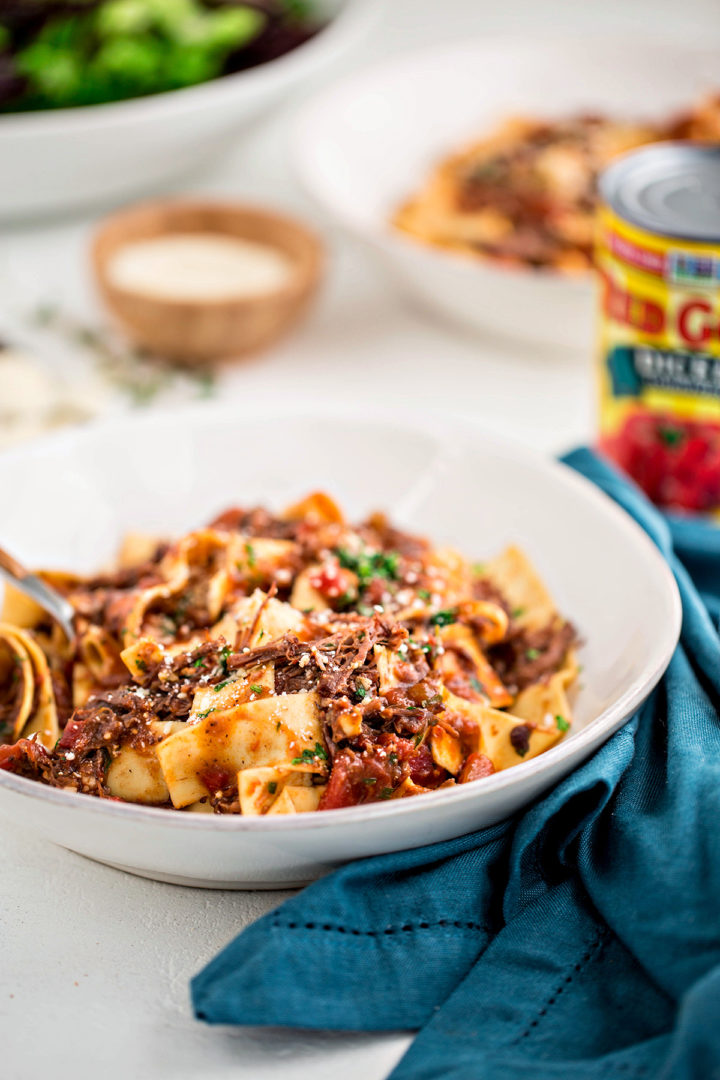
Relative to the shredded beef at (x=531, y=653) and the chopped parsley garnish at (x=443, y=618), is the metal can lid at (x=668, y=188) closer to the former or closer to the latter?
the shredded beef at (x=531, y=653)

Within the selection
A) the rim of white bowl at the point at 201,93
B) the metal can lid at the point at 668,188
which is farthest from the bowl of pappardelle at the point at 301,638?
the rim of white bowl at the point at 201,93

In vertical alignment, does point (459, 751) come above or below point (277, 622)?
below

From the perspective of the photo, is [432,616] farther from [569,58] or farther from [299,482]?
[569,58]

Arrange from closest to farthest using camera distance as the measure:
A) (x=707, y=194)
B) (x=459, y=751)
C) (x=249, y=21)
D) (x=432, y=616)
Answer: (x=459, y=751)
(x=432, y=616)
(x=707, y=194)
(x=249, y=21)

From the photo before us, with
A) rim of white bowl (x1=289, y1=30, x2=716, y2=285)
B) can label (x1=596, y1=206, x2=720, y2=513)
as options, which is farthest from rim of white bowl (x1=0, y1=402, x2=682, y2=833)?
rim of white bowl (x1=289, y1=30, x2=716, y2=285)

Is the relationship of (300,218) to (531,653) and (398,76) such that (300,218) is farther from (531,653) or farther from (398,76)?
(531,653)

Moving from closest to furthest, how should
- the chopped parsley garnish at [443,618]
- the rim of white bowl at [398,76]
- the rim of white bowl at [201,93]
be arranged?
the chopped parsley garnish at [443,618] → the rim of white bowl at [398,76] → the rim of white bowl at [201,93]

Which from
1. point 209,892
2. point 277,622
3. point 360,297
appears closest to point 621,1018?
point 209,892
